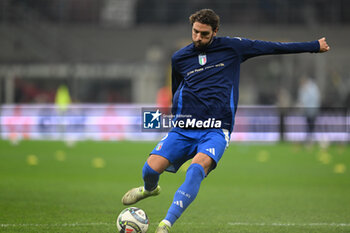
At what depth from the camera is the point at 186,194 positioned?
5.82 meters

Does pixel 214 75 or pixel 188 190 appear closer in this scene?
pixel 188 190

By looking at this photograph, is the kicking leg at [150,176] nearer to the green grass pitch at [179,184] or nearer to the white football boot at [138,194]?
the white football boot at [138,194]

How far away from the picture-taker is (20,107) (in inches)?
925

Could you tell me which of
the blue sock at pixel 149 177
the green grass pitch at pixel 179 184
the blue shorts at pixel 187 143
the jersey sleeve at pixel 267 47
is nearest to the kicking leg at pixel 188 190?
the blue shorts at pixel 187 143

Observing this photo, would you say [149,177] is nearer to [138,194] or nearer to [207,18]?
[138,194]

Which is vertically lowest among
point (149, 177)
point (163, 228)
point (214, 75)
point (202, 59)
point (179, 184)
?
point (179, 184)

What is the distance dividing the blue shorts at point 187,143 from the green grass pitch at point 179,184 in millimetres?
1005

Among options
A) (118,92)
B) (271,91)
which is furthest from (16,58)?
(271,91)

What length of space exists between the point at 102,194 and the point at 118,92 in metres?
20.0

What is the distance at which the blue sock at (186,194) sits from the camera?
577cm

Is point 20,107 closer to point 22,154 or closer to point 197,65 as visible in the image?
point 22,154

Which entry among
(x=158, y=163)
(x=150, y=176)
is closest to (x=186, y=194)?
(x=158, y=163)

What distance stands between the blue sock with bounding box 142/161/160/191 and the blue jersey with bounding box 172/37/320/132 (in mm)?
573

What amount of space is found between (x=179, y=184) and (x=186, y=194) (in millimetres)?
5832
